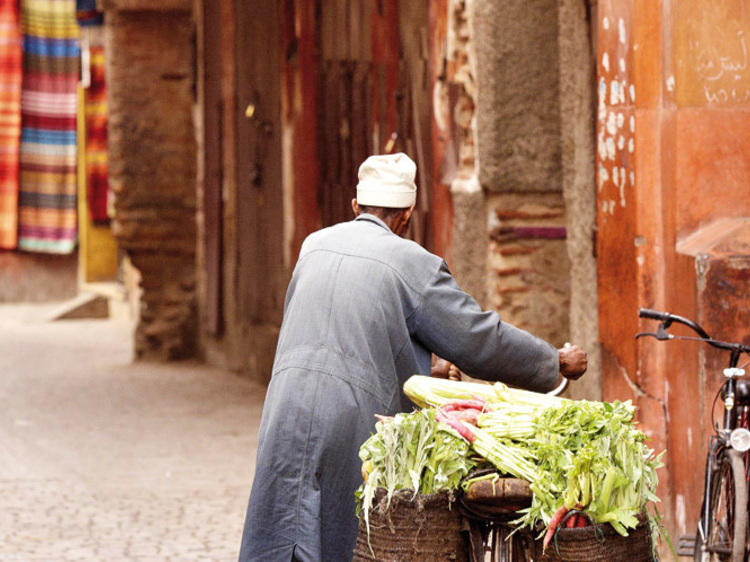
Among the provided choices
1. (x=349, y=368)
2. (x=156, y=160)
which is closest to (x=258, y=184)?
(x=156, y=160)

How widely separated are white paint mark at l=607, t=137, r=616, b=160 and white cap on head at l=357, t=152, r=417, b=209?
230 centimetres

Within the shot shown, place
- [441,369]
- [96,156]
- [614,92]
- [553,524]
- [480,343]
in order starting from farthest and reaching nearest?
1. [96,156]
2. [614,92]
3. [441,369]
4. [480,343]
5. [553,524]

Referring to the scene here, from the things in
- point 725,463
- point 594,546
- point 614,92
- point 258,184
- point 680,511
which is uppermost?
point 614,92

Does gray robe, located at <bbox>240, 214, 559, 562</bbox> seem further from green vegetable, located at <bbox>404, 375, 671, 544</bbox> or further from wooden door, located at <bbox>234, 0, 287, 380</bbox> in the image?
wooden door, located at <bbox>234, 0, 287, 380</bbox>

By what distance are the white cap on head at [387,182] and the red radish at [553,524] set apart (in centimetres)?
126

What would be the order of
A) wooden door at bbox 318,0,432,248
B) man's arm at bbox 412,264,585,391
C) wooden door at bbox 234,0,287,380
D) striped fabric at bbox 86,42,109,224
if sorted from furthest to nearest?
striped fabric at bbox 86,42,109,224 < wooden door at bbox 234,0,287,380 < wooden door at bbox 318,0,432,248 < man's arm at bbox 412,264,585,391

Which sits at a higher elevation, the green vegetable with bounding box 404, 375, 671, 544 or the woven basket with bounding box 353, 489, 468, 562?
the green vegetable with bounding box 404, 375, 671, 544

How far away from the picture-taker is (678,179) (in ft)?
19.6

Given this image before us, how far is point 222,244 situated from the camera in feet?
50.9

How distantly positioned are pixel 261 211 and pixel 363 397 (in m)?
10.2

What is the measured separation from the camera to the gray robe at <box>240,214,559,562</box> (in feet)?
13.2

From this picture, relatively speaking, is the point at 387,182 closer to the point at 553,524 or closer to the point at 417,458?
the point at 417,458

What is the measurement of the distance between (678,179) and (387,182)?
2.11 meters

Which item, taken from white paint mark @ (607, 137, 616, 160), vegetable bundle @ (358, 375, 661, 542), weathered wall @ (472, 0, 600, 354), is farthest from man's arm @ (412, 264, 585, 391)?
weathered wall @ (472, 0, 600, 354)
